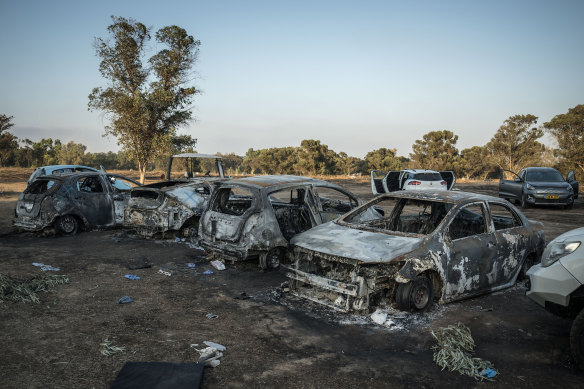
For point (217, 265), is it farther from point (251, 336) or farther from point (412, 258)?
point (412, 258)

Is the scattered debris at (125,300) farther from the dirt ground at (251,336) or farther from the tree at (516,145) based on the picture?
the tree at (516,145)

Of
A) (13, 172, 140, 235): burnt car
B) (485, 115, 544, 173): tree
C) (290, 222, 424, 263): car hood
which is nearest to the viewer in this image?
(290, 222, 424, 263): car hood

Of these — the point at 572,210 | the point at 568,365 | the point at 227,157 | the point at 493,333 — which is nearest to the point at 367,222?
the point at 493,333

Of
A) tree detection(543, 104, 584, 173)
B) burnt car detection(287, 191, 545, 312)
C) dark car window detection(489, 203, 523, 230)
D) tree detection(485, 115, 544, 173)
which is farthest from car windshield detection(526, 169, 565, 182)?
tree detection(485, 115, 544, 173)

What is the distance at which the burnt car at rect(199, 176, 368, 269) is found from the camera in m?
6.87

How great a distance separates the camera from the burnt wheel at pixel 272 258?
7.04 m

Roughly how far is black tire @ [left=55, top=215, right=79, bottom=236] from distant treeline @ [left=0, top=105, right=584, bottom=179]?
36573 mm

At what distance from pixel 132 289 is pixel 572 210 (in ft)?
57.5

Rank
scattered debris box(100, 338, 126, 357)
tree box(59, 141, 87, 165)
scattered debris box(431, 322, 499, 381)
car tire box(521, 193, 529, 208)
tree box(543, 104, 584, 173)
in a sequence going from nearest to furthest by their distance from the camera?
1. scattered debris box(431, 322, 499, 381)
2. scattered debris box(100, 338, 126, 357)
3. car tire box(521, 193, 529, 208)
4. tree box(543, 104, 584, 173)
5. tree box(59, 141, 87, 165)

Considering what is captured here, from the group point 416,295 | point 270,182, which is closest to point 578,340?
point 416,295

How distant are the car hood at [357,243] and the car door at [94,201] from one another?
261 inches

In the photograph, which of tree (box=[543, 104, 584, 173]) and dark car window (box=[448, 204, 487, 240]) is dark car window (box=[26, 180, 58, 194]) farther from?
tree (box=[543, 104, 584, 173])

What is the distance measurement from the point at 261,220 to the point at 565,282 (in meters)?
4.34

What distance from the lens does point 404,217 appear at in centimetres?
695
